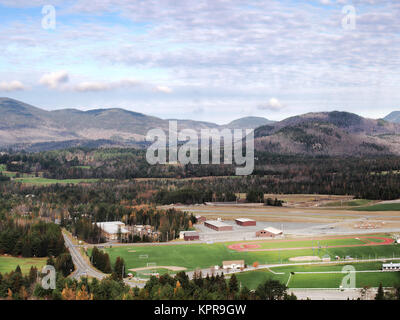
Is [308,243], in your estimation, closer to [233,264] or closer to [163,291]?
[233,264]

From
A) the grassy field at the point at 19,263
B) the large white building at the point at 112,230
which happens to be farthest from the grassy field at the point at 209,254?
the grassy field at the point at 19,263

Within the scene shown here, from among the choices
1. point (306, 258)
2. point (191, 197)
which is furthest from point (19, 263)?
point (191, 197)

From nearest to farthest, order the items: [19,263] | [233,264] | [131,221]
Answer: [233,264]
[19,263]
[131,221]

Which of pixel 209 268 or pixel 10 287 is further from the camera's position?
pixel 209 268

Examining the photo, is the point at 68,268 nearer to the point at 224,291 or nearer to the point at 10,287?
the point at 10,287

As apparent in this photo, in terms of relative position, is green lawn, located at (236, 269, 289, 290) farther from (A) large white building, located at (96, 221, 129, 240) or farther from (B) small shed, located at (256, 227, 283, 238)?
(A) large white building, located at (96, 221, 129, 240)

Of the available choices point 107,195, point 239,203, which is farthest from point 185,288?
point 107,195
